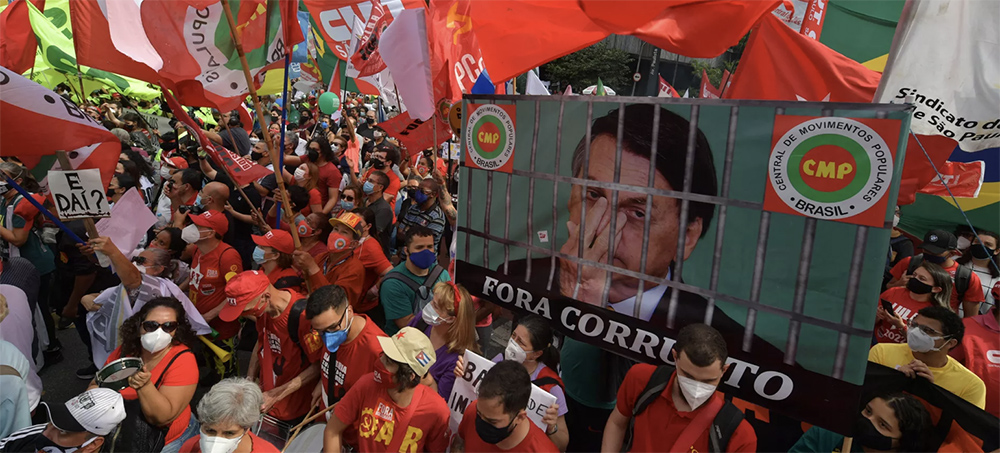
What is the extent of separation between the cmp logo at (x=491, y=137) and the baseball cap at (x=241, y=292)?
165 centimetres

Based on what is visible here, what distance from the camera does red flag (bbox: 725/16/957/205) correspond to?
3336 mm

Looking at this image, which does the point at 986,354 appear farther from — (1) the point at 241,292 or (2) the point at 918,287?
(1) the point at 241,292

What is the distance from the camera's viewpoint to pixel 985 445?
267 centimetres

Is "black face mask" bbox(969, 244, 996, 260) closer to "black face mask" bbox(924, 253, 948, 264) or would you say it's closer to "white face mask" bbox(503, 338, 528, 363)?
"black face mask" bbox(924, 253, 948, 264)

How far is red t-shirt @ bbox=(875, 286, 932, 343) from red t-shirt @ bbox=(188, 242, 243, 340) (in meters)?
5.27

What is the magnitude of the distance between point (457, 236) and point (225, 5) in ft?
7.94

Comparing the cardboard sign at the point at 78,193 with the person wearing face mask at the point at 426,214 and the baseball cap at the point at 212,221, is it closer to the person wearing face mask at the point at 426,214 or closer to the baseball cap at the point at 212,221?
the baseball cap at the point at 212,221

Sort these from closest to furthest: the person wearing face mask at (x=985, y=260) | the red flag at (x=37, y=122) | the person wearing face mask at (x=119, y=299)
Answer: the red flag at (x=37, y=122) → the person wearing face mask at (x=119, y=299) → the person wearing face mask at (x=985, y=260)

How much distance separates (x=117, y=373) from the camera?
278 cm

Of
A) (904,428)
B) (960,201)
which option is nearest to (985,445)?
(904,428)

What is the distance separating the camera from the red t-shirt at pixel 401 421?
275 cm

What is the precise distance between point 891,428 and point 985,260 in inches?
153

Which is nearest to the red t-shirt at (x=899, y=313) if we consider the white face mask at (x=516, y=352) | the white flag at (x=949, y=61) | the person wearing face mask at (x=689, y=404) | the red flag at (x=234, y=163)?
the white flag at (x=949, y=61)

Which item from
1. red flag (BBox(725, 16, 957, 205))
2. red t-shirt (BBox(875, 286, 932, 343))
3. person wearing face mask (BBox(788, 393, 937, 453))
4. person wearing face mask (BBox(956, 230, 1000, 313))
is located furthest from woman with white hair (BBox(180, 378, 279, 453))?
person wearing face mask (BBox(956, 230, 1000, 313))
